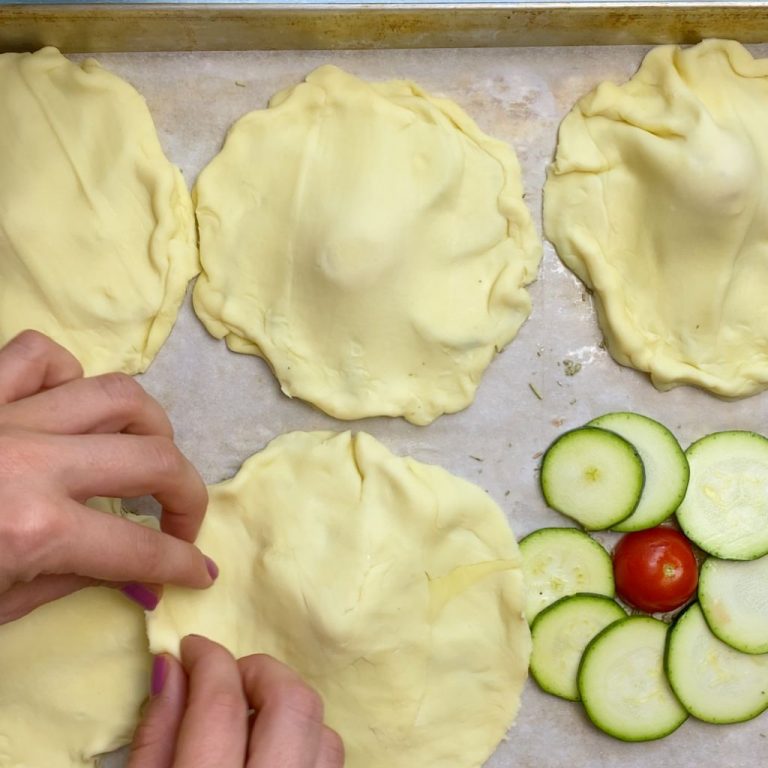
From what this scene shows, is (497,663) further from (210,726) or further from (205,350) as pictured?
(205,350)

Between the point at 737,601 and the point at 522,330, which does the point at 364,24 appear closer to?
the point at 522,330

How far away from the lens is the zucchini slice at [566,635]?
207cm

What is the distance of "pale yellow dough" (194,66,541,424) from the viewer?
1.99m

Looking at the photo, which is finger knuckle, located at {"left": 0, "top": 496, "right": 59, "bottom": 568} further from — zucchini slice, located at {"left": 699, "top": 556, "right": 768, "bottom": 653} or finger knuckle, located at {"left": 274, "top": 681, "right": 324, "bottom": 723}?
zucchini slice, located at {"left": 699, "top": 556, "right": 768, "bottom": 653}

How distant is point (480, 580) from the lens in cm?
205

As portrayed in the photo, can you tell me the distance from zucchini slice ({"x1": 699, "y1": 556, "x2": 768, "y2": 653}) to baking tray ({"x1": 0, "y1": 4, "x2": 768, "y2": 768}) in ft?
0.78

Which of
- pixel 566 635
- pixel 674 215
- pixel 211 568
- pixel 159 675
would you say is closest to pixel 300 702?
pixel 159 675

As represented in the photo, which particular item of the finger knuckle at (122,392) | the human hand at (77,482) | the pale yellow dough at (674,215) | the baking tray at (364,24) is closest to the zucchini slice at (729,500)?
the pale yellow dough at (674,215)

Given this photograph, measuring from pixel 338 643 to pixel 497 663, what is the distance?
407mm

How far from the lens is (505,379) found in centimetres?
216

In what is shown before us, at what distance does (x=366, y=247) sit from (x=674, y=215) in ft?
2.40

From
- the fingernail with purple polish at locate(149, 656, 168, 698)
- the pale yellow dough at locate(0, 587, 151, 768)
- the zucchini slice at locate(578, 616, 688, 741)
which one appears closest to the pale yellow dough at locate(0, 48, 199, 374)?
the pale yellow dough at locate(0, 587, 151, 768)

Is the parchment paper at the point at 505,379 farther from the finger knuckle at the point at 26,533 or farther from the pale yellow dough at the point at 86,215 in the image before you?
the finger knuckle at the point at 26,533

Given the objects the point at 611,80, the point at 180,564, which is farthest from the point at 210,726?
the point at 611,80
